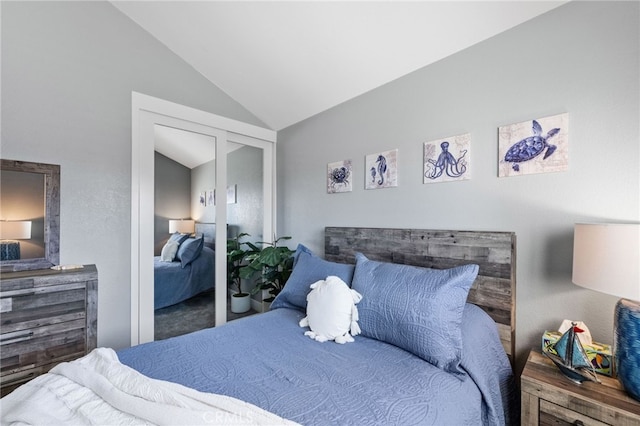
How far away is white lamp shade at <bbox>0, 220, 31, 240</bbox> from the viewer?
5.95 feet

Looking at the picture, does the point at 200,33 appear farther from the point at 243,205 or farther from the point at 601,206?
the point at 601,206

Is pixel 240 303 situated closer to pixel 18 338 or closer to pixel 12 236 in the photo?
pixel 18 338

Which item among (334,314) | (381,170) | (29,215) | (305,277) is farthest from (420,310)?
(29,215)

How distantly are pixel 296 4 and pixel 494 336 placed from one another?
2345 millimetres

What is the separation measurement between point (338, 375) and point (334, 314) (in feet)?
1.26

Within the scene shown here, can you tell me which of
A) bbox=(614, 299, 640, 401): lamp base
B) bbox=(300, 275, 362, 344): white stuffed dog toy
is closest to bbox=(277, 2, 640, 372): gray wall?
bbox=(614, 299, 640, 401): lamp base

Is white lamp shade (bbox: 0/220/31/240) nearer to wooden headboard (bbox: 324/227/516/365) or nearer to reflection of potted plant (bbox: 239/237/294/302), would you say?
reflection of potted plant (bbox: 239/237/294/302)

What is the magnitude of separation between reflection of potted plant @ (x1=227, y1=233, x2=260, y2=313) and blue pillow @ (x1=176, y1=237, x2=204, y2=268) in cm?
30

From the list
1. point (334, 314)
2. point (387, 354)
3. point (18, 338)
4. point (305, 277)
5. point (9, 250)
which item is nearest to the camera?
point (387, 354)

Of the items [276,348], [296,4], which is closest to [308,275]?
[276,348]

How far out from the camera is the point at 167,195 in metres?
2.52

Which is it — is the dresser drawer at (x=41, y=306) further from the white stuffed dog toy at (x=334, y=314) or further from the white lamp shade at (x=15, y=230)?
the white stuffed dog toy at (x=334, y=314)

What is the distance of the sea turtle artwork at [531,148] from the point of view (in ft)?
4.98

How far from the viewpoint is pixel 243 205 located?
9.93 feet
